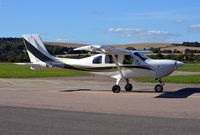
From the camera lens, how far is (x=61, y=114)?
1100 cm

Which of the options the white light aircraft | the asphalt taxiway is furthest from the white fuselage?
the asphalt taxiway

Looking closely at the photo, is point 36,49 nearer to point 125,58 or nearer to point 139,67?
point 125,58

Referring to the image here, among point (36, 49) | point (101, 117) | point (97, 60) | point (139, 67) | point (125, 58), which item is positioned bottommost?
point (101, 117)

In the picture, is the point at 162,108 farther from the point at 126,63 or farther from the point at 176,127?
the point at 126,63

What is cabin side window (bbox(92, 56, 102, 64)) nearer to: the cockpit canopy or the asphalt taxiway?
the cockpit canopy

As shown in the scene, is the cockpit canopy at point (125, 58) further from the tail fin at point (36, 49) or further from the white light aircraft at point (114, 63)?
the tail fin at point (36, 49)

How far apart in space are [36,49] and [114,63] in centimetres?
486

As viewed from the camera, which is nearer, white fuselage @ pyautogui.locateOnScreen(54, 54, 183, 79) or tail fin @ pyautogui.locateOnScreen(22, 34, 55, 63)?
white fuselage @ pyautogui.locateOnScreen(54, 54, 183, 79)

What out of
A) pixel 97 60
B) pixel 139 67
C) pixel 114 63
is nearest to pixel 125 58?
pixel 114 63

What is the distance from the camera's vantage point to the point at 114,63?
19.6m

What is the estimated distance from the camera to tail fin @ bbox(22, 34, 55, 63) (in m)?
21.2

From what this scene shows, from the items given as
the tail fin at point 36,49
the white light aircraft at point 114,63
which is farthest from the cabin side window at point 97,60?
the tail fin at point 36,49

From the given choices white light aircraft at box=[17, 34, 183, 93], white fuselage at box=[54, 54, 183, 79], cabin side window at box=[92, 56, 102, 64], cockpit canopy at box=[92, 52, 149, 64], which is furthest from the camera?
cabin side window at box=[92, 56, 102, 64]

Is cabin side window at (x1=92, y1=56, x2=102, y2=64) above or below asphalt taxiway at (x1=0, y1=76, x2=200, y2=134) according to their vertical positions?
above
